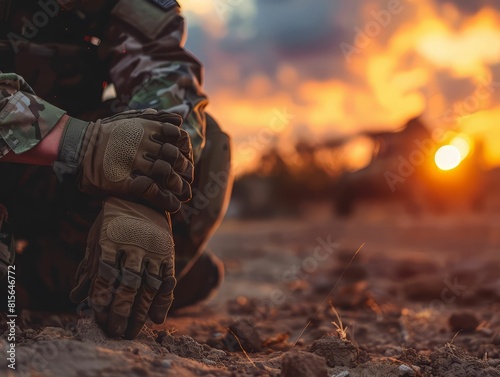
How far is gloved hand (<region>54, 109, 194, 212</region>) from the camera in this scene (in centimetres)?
157

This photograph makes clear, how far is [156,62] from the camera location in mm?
2119

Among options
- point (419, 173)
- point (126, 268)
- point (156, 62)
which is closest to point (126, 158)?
point (126, 268)

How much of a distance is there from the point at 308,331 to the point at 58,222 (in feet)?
3.62

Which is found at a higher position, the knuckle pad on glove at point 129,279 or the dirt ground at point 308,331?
the knuckle pad on glove at point 129,279

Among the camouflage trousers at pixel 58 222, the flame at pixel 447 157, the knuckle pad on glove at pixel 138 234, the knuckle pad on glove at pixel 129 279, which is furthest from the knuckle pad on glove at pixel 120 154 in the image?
the flame at pixel 447 157

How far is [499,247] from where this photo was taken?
6488mm

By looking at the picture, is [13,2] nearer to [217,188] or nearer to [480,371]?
[217,188]

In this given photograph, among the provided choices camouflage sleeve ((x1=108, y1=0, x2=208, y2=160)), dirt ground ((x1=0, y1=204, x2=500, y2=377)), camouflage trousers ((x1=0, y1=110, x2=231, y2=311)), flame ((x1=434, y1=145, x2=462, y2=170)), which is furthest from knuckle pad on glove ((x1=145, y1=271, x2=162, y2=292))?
flame ((x1=434, y1=145, x2=462, y2=170))

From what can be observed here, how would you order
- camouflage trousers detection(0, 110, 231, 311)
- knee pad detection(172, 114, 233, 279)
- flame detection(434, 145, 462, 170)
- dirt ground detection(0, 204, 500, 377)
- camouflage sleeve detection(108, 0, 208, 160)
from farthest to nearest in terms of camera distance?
1. flame detection(434, 145, 462, 170)
2. knee pad detection(172, 114, 233, 279)
3. camouflage trousers detection(0, 110, 231, 311)
4. camouflage sleeve detection(108, 0, 208, 160)
5. dirt ground detection(0, 204, 500, 377)

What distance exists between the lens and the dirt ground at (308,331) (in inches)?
54.5

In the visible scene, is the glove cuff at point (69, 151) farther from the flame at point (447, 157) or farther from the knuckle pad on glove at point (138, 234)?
the flame at point (447, 157)

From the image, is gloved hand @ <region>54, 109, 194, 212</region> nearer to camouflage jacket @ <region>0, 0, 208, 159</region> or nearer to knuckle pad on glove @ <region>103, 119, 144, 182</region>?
knuckle pad on glove @ <region>103, 119, 144, 182</region>

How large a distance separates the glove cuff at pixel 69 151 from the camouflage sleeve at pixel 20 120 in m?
0.05

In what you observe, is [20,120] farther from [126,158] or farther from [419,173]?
[419,173]
